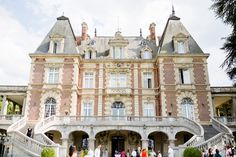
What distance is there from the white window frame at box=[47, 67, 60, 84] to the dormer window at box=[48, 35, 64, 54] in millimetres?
2007

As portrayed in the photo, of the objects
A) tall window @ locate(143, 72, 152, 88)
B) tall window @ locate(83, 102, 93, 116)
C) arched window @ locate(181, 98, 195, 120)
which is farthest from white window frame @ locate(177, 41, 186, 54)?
tall window @ locate(83, 102, 93, 116)

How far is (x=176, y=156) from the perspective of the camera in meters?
19.1

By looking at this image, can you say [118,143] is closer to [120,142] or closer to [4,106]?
[120,142]

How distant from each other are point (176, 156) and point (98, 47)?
17.2 metres

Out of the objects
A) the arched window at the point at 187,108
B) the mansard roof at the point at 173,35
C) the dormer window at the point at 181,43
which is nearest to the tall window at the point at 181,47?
the dormer window at the point at 181,43

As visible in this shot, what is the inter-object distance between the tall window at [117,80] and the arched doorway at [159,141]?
6.40 metres

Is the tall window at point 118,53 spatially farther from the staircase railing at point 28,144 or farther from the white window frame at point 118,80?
the staircase railing at point 28,144

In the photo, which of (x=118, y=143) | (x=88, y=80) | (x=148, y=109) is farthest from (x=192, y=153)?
(x=88, y=80)

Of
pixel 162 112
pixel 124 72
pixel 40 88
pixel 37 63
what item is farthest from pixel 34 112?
pixel 162 112

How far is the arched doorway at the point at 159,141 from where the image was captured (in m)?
24.8

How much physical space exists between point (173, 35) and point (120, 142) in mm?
13483

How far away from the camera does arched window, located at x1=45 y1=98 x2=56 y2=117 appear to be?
2616 centimetres

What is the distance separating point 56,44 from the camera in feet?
95.7

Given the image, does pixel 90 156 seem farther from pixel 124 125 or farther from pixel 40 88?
pixel 40 88
